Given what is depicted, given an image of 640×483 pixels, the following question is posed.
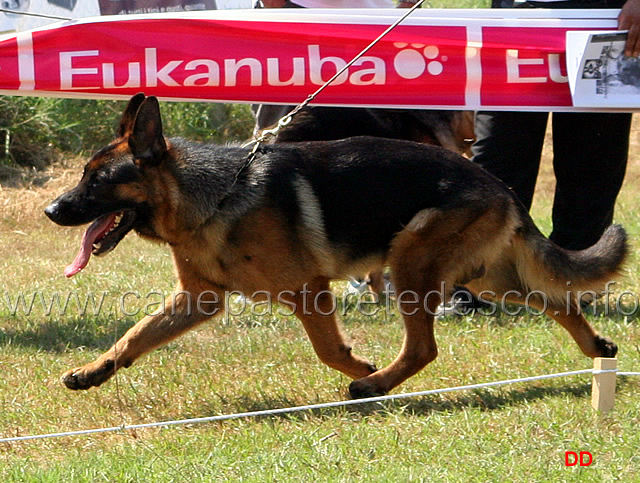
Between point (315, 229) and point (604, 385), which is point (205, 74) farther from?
point (604, 385)

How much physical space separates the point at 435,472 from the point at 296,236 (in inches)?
56.0

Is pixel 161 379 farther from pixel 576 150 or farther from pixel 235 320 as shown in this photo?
pixel 576 150

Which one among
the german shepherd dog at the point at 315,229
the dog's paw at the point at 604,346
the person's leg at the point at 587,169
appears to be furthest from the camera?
the person's leg at the point at 587,169

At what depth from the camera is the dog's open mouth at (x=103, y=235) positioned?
403 cm

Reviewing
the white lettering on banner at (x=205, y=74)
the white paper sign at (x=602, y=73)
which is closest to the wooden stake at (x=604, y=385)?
the white paper sign at (x=602, y=73)

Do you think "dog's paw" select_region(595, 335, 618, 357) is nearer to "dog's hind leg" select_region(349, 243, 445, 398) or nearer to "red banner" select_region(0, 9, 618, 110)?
"dog's hind leg" select_region(349, 243, 445, 398)

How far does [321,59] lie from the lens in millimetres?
5410

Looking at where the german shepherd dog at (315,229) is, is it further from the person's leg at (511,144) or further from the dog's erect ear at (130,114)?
the person's leg at (511,144)

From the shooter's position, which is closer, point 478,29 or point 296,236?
point 296,236

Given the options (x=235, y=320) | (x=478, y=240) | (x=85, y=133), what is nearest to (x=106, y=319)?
(x=235, y=320)

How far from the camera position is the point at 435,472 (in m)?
3.05

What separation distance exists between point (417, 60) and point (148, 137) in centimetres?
197

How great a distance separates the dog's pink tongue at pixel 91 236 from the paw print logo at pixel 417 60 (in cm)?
210

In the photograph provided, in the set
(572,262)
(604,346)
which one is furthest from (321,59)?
(604,346)
